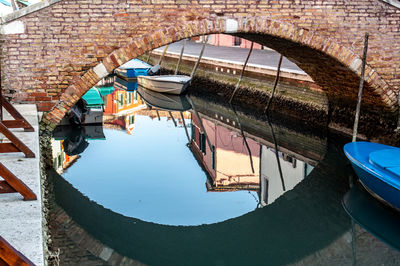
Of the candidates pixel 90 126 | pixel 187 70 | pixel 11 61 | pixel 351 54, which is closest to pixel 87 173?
pixel 11 61

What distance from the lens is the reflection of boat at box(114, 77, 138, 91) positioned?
16.9 meters

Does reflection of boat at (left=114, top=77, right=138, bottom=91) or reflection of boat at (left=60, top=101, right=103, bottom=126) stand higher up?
reflection of boat at (left=60, top=101, right=103, bottom=126)

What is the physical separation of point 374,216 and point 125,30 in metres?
Answer: 3.59

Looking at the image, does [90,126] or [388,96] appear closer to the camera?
[388,96]

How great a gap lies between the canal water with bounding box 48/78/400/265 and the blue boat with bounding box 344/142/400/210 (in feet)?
0.84

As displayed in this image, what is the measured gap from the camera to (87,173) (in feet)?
25.6

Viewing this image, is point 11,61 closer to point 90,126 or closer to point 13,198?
point 13,198

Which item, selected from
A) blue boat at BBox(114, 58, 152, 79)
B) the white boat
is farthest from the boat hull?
blue boat at BBox(114, 58, 152, 79)

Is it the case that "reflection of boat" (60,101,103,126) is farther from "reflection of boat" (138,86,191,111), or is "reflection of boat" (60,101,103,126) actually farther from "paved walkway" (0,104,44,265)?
"paved walkway" (0,104,44,265)

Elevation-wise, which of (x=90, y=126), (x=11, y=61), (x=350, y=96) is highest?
(x=11, y=61)

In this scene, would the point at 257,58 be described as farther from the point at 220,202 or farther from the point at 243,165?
the point at 220,202

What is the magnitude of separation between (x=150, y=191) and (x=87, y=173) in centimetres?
124

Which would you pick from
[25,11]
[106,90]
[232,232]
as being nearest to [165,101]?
[106,90]

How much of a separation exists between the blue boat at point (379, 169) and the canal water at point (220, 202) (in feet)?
0.84
